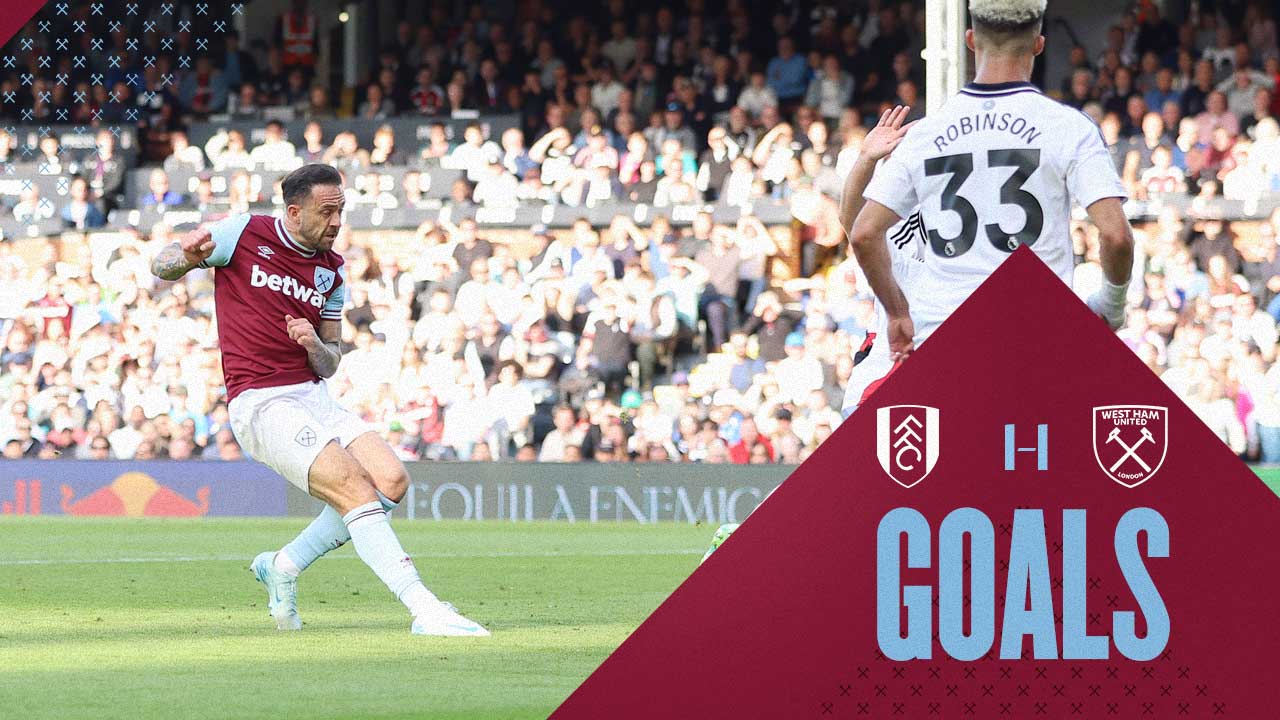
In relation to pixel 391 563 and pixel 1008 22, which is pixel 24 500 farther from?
pixel 1008 22

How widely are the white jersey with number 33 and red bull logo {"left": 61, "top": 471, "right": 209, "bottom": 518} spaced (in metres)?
15.2

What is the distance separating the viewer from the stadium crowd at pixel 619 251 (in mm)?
18703

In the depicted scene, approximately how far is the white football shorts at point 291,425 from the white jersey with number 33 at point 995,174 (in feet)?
10.5

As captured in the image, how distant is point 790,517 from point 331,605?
540cm

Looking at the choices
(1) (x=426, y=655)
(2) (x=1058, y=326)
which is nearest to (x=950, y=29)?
(1) (x=426, y=655)

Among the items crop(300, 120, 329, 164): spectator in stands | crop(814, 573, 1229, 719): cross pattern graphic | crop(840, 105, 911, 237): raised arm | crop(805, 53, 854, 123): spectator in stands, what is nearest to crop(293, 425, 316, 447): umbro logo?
crop(840, 105, 911, 237): raised arm

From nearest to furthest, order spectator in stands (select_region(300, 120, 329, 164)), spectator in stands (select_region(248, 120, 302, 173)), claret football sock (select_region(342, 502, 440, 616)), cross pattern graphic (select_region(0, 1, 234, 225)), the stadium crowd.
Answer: claret football sock (select_region(342, 502, 440, 616)) → the stadium crowd → spectator in stands (select_region(300, 120, 329, 164)) → spectator in stands (select_region(248, 120, 302, 173)) → cross pattern graphic (select_region(0, 1, 234, 225))

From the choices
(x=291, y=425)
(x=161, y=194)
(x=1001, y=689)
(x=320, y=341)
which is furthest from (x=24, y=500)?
(x=1001, y=689)

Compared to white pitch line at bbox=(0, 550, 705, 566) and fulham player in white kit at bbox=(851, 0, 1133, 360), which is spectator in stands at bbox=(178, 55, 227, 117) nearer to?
white pitch line at bbox=(0, 550, 705, 566)

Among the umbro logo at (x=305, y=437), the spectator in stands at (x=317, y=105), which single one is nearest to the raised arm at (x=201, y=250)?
the umbro logo at (x=305, y=437)

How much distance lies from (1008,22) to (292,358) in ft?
12.8

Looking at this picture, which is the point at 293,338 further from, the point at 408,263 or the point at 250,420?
the point at 408,263

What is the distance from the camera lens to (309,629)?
28.0ft
